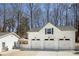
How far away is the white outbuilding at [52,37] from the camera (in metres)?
10.8

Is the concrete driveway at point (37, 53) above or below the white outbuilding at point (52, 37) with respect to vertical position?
below

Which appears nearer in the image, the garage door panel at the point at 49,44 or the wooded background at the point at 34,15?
the wooded background at the point at 34,15

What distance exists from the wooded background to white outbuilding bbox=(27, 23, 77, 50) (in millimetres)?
115

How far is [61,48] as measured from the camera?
35.7 ft

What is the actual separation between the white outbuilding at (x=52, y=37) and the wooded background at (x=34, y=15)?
115 mm

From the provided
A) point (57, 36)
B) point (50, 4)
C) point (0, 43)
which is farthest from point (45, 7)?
point (0, 43)

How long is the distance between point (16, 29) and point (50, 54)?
1132mm

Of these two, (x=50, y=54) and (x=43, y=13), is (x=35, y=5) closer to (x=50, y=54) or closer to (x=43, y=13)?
(x=43, y=13)

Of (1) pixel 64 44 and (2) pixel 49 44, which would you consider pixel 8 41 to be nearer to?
(2) pixel 49 44

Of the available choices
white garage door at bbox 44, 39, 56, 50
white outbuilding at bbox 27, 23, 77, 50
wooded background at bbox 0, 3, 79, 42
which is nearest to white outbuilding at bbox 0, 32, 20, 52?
wooded background at bbox 0, 3, 79, 42

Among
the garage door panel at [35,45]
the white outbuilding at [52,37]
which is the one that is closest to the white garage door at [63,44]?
the white outbuilding at [52,37]

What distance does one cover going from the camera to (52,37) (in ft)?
35.8

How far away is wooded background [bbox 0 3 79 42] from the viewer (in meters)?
10.8

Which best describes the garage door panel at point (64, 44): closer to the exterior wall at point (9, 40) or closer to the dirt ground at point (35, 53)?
the dirt ground at point (35, 53)
